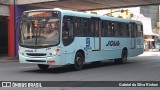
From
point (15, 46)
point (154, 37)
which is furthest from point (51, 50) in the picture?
point (154, 37)

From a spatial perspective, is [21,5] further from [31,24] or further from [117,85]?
[117,85]

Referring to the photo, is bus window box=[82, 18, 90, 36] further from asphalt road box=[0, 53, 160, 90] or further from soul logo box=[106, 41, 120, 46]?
soul logo box=[106, 41, 120, 46]

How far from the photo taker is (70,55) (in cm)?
1922

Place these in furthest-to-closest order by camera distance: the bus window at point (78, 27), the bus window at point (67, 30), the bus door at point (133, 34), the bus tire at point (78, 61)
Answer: the bus door at point (133, 34), the bus window at point (78, 27), the bus tire at point (78, 61), the bus window at point (67, 30)

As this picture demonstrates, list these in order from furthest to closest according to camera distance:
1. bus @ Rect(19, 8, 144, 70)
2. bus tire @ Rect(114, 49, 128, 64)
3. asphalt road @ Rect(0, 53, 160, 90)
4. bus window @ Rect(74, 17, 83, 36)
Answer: bus tire @ Rect(114, 49, 128, 64) → bus window @ Rect(74, 17, 83, 36) → bus @ Rect(19, 8, 144, 70) → asphalt road @ Rect(0, 53, 160, 90)

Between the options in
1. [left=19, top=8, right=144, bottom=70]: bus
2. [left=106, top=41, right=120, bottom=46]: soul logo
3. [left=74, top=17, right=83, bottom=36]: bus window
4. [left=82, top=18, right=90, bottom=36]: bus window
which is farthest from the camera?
[left=106, top=41, right=120, bottom=46]: soul logo

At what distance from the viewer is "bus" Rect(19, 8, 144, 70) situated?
18.3 m

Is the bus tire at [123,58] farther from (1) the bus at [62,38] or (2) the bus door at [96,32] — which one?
(2) the bus door at [96,32]

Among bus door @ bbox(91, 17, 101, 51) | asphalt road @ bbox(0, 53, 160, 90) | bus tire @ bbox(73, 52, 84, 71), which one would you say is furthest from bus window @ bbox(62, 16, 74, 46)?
bus door @ bbox(91, 17, 101, 51)

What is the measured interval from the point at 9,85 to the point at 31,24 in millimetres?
5814

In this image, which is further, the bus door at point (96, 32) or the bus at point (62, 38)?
the bus door at point (96, 32)

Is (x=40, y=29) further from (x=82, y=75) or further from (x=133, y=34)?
(x=133, y=34)

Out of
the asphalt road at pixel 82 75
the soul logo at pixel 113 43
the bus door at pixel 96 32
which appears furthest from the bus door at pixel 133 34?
the asphalt road at pixel 82 75

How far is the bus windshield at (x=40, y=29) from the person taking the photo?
59.9 ft
